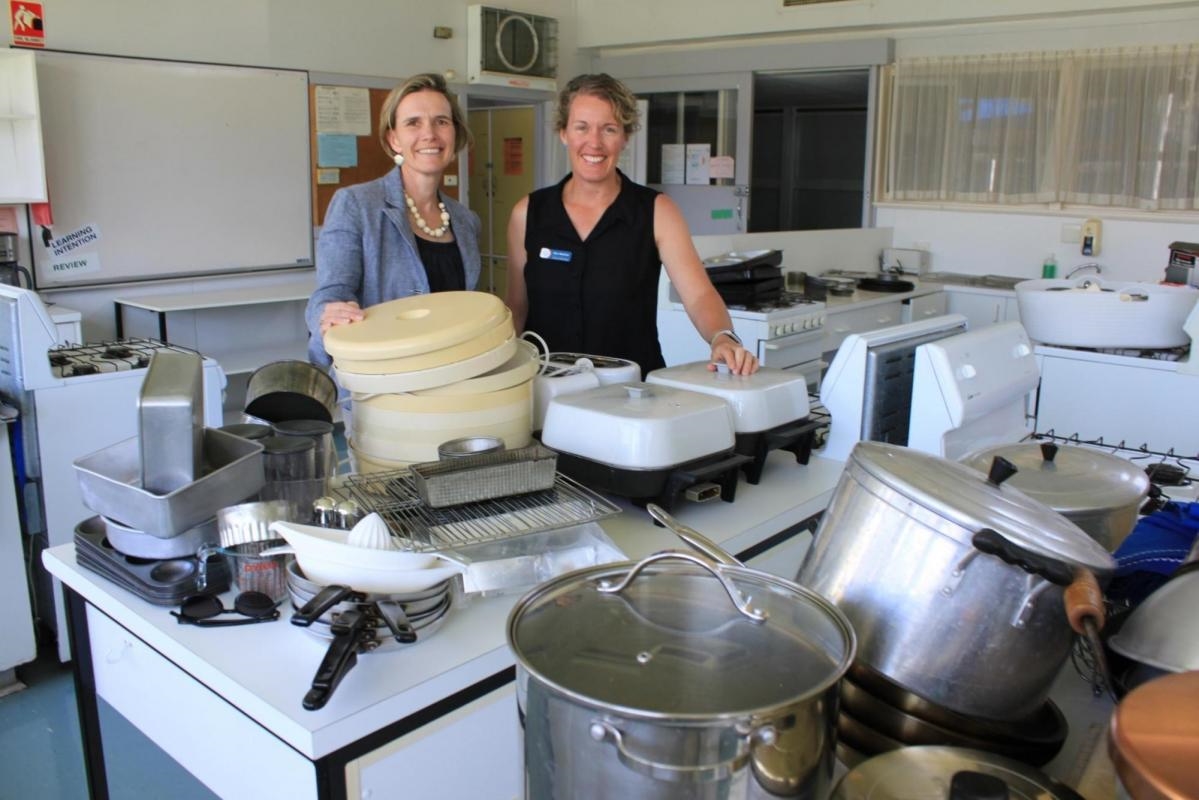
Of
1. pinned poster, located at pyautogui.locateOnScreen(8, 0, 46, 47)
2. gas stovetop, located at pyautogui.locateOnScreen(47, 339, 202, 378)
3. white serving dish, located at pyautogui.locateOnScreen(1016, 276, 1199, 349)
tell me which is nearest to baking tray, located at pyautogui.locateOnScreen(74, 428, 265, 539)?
gas stovetop, located at pyautogui.locateOnScreen(47, 339, 202, 378)

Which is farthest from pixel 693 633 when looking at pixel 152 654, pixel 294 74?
pixel 294 74

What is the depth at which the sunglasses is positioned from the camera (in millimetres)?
1354

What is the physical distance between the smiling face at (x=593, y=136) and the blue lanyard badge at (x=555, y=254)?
194 millimetres

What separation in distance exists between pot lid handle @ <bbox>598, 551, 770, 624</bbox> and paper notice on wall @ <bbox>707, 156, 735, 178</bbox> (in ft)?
19.9

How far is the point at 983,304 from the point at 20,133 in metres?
4.80

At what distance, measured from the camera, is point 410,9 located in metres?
6.09

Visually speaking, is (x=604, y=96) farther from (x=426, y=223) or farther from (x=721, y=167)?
(x=721, y=167)

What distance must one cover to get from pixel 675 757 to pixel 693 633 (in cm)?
19

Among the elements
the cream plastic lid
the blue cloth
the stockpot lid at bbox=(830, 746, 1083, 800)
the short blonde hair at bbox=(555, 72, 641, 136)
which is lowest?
the stockpot lid at bbox=(830, 746, 1083, 800)

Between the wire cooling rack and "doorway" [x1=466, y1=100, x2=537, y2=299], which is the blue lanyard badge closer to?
the wire cooling rack

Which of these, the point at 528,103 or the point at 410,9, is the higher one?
the point at 410,9

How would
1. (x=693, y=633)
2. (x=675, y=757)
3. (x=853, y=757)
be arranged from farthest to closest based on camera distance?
(x=853, y=757), (x=693, y=633), (x=675, y=757)

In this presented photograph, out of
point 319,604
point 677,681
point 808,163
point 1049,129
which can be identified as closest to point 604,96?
point 319,604

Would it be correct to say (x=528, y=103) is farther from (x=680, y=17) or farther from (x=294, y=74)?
(x=294, y=74)
